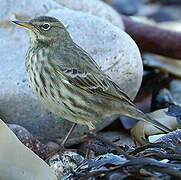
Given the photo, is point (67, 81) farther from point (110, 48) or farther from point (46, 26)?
point (110, 48)

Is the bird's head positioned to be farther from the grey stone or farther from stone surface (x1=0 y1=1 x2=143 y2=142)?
the grey stone

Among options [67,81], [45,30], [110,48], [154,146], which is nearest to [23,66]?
[45,30]

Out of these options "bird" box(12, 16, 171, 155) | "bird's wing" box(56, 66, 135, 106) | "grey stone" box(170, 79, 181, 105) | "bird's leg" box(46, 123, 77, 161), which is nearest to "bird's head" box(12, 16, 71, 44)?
"bird" box(12, 16, 171, 155)

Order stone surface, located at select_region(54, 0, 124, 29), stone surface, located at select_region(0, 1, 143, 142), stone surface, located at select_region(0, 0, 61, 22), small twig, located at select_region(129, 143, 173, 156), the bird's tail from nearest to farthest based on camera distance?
1. small twig, located at select_region(129, 143, 173, 156)
2. the bird's tail
3. stone surface, located at select_region(0, 1, 143, 142)
4. stone surface, located at select_region(0, 0, 61, 22)
5. stone surface, located at select_region(54, 0, 124, 29)

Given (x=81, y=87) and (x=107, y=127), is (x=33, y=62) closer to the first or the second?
(x=81, y=87)

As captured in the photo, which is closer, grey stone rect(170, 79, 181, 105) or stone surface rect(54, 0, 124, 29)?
grey stone rect(170, 79, 181, 105)

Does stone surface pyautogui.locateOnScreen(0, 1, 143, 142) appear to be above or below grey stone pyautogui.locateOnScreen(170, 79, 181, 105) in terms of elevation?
above
